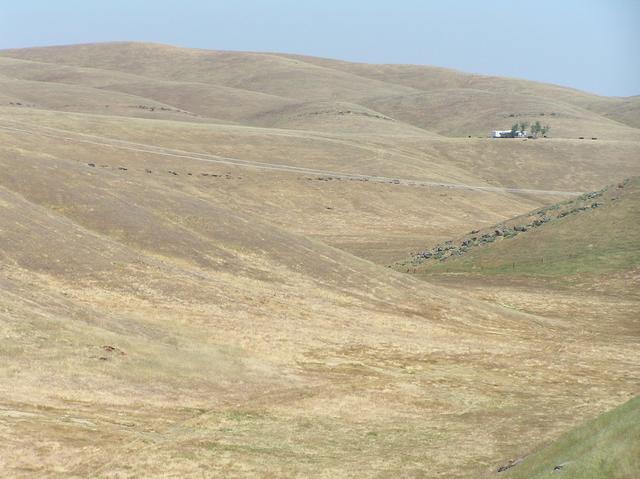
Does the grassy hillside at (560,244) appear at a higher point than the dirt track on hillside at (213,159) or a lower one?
lower

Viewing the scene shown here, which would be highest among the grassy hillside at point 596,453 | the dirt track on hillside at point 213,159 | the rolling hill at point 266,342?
the dirt track on hillside at point 213,159

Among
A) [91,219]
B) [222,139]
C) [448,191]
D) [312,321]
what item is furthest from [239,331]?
[222,139]

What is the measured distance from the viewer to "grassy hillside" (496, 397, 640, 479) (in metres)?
17.7

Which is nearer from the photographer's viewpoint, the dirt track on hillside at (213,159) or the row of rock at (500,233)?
the row of rock at (500,233)

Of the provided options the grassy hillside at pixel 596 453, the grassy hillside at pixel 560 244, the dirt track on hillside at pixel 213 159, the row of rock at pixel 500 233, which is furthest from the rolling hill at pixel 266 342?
the dirt track on hillside at pixel 213 159

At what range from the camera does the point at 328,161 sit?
5472 inches

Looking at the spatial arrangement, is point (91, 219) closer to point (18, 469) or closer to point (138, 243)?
point (138, 243)

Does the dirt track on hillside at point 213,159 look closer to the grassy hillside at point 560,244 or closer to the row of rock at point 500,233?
the row of rock at point 500,233

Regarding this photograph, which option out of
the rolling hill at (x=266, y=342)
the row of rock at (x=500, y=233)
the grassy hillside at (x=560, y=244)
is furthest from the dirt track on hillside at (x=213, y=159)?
the grassy hillside at (x=560, y=244)

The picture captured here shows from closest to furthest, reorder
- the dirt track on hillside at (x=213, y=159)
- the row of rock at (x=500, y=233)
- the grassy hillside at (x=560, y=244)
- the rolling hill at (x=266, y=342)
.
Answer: the rolling hill at (x=266, y=342)
the grassy hillside at (x=560, y=244)
the row of rock at (x=500, y=233)
the dirt track on hillside at (x=213, y=159)

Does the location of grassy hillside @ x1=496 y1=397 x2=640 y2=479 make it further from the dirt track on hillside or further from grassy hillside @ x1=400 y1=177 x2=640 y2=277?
the dirt track on hillside

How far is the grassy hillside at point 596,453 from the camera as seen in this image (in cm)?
1766

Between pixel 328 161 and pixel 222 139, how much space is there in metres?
16.6

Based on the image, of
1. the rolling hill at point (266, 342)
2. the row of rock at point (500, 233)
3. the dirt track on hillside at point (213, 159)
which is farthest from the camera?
the dirt track on hillside at point (213, 159)
